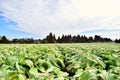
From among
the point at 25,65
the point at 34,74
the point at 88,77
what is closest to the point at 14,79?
the point at 34,74

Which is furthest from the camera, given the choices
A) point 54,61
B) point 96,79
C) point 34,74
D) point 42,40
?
point 42,40

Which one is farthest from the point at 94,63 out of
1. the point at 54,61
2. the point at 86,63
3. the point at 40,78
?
the point at 40,78

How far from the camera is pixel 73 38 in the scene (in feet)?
239

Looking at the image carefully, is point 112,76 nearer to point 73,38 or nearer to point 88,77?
point 88,77

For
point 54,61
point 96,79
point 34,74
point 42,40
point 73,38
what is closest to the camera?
point 96,79

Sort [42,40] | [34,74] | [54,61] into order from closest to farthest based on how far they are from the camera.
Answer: [34,74] → [54,61] → [42,40]

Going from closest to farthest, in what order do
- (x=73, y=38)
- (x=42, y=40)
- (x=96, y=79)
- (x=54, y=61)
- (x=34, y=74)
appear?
(x=96, y=79) → (x=34, y=74) → (x=54, y=61) → (x=42, y=40) → (x=73, y=38)

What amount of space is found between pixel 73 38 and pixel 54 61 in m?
69.3

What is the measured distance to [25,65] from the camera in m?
3.33

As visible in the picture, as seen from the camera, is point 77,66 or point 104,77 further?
point 77,66

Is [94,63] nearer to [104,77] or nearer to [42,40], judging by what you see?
[104,77]

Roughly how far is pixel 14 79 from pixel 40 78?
0.84 ft

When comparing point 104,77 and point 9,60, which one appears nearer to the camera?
point 104,77

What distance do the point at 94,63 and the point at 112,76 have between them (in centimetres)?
123
